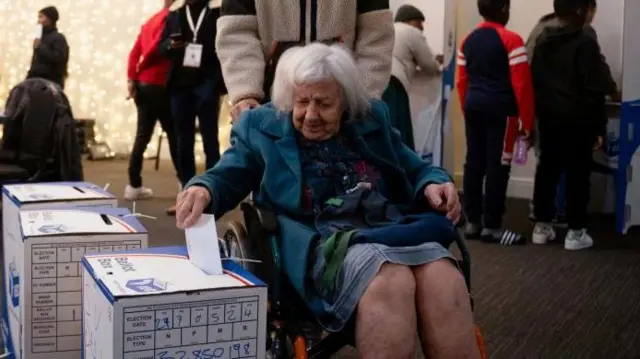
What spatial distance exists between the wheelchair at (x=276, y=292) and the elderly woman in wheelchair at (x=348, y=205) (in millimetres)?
40

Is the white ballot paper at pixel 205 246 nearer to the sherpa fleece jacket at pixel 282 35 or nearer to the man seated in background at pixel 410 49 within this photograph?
the sherpa fleece jacket at pixel 282 35

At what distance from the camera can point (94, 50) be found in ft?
26.6

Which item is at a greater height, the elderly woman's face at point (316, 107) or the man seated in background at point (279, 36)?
the man seated in background at point (279, 36)

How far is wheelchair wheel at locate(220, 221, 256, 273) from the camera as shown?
1.90 metres

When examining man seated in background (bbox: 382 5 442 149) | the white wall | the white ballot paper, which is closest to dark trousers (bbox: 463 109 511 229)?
man seated in background (bbox: 382 5 442 149)

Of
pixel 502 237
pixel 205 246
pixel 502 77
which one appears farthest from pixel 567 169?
pixel 205 246

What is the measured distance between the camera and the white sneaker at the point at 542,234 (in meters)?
4.47

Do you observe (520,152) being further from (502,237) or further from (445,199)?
(445,199)

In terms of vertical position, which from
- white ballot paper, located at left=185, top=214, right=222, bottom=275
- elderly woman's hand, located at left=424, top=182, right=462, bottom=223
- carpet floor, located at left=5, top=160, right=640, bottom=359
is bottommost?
carpet floor, located at left=5, top=160, right=640, bottom=359

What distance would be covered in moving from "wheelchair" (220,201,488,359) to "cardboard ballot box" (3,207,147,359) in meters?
0.32

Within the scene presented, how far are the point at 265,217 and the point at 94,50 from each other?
6693 millimetres

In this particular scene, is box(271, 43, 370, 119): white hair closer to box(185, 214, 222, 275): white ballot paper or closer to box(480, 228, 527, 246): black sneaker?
box(185, 214, 222, 275): white ballot paper

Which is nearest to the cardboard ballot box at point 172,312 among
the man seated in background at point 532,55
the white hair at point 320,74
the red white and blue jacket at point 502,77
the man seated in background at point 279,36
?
the white hair at point 320,74

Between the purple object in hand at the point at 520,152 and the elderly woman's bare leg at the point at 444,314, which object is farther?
the purple object in hand at the point at 520,152
